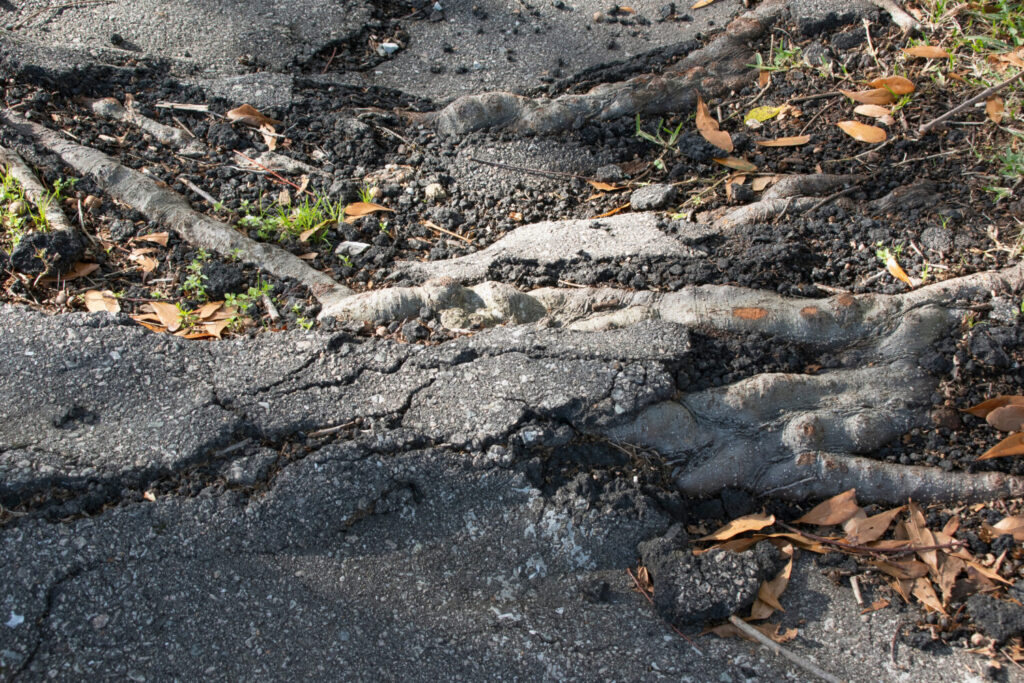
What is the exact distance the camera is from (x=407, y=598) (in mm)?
1999

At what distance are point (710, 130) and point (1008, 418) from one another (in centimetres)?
177

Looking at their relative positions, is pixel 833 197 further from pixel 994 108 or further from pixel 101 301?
pixel 101 301

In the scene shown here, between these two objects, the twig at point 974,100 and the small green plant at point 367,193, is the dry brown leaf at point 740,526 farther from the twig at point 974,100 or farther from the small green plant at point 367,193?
the small green plant at point 367,193

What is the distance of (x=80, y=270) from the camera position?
281cm

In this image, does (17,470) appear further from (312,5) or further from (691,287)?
(312,5)

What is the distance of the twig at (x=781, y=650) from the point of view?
1.88 metres

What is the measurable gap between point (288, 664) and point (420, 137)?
8.19ft

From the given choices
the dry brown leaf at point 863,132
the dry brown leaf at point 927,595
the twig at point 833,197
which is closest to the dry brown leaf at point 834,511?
the dry brown leaf at point 927,595

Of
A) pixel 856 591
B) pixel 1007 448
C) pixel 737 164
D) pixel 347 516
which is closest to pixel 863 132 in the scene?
pixel 737 164

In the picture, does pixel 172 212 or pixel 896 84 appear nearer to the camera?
pixel 172 212

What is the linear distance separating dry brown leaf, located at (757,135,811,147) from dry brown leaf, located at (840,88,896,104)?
0.86 ft

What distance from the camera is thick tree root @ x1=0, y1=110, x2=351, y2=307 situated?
9.18ft

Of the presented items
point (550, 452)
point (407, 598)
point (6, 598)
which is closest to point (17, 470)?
point (6, 598)

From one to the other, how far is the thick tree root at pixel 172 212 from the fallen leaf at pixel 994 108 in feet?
8.72
